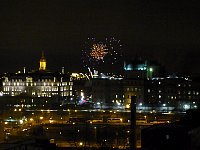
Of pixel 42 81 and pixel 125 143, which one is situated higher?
pixel 42 81

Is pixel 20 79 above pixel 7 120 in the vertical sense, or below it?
above

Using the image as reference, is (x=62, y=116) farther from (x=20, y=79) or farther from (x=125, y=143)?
(x=20, y=79)

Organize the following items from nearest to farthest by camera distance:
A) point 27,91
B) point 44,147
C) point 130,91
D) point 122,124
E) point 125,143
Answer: point 44,147 → point 125,143 → point 122,124 → point 130,91 → point 27,91

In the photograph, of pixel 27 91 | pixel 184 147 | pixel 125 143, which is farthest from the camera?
pixel 27 91

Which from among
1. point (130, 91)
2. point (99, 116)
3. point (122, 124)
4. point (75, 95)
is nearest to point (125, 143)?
point (122, 124)

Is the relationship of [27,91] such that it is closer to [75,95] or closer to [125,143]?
[75,95]

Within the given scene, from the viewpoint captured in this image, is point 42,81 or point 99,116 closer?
point 99,116

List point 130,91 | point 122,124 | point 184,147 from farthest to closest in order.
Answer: point 130,91
point 122,124
point 184,147

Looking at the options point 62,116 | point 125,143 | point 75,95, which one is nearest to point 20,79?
point 75,95

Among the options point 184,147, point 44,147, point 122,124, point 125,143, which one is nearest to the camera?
point 184,147
